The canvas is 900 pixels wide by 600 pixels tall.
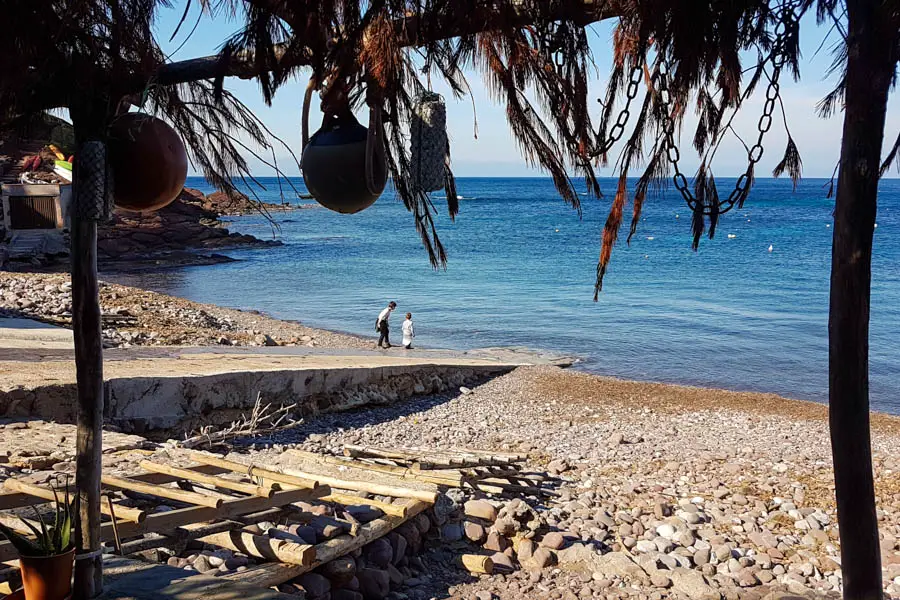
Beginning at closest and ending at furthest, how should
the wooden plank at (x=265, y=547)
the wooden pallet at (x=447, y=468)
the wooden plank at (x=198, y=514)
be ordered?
the wooden plank at (x=198, y=514) < the wooden plank at (x=265, y=547) < the wooden pallet at (x=447, y=468)

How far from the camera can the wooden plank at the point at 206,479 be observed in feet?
18.3

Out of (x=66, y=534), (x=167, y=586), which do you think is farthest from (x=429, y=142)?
(x=167, y=586)

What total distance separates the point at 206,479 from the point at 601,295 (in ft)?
86.1

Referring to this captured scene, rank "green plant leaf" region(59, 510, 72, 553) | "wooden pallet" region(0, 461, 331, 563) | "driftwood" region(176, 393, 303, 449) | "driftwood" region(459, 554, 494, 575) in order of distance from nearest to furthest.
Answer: "green plant leaf" region(59, 510, 72, 553) < "wooden pallet" region(0, 461, 331, 563) < "driftwood" region(459, 554, 494, 575) < "driftwood" region(176, 393, 303, 449)

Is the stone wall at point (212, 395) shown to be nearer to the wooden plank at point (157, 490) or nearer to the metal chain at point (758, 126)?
the wooden plank at point (157, 490)

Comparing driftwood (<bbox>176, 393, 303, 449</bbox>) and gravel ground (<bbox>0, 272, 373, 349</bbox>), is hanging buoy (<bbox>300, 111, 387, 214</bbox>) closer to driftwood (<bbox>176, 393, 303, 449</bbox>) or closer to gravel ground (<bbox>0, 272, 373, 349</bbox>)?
driftwood (<bbox>176, 393, 303, 449</bbox>)

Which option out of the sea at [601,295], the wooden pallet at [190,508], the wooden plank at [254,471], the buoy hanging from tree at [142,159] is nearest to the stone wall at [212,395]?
the wooden plank at [254,471]

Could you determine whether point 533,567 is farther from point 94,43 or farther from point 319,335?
point 319,335

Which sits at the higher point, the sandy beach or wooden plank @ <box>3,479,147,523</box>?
wooden plank @ <box>3,479,147,523</box>

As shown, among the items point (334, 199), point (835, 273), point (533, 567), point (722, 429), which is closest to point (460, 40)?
point (334, 199)

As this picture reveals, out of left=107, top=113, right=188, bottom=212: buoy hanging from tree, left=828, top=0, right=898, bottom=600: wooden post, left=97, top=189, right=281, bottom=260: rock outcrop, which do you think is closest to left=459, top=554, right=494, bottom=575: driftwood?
left=828, top=0, right=898, bottom=600: wooden post

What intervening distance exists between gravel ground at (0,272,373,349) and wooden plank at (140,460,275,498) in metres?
7.37

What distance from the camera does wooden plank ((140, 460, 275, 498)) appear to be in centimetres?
559

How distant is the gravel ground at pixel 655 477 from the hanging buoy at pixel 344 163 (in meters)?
3.27
